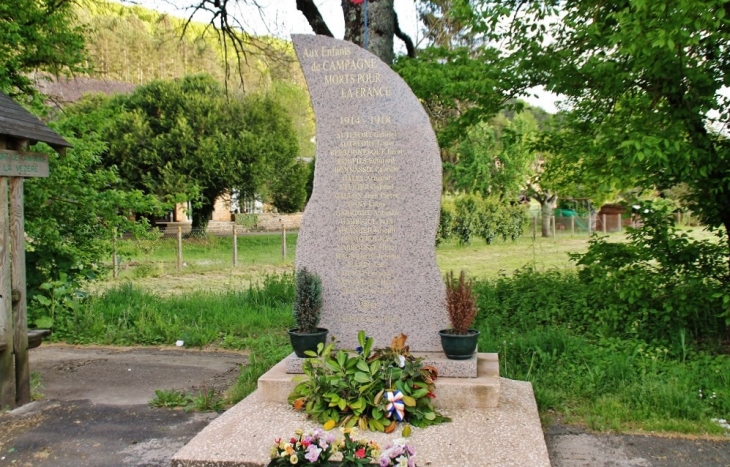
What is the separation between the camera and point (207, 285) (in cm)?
1483

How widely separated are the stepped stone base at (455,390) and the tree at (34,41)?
6.75m

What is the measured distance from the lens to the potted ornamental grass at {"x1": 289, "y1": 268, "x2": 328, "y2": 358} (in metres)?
5.23

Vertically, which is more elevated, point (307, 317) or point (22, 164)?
point (22, 164)

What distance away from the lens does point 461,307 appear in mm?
5074

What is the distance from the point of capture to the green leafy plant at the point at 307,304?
5.31m

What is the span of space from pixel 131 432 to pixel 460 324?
2.74 meters

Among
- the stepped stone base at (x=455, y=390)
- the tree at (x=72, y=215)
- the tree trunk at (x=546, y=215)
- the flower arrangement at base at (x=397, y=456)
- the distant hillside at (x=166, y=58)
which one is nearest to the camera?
the flower arrangement at base at (x=397, y=456)

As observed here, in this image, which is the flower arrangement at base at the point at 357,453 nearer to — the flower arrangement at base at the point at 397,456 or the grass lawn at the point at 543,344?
the flower arrangement at base at the point at 397,456

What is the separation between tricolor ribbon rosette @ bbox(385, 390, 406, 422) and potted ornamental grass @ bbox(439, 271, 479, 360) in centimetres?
83

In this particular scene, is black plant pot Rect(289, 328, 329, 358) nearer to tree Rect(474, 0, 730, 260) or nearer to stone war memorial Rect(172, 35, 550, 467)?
stone war memorial Rect(172, 35, 550, 467)

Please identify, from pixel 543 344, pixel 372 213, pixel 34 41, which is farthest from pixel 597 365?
pixel 34 41

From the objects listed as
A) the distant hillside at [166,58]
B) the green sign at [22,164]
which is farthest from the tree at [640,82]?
the distant hillside at [166,58]

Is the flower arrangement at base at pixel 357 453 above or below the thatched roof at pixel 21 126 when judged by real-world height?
below

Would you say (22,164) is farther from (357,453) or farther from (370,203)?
(357,453)
